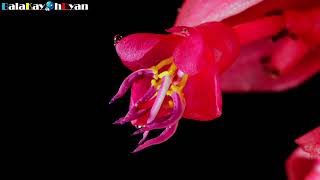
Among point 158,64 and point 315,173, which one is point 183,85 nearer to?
point 158,64

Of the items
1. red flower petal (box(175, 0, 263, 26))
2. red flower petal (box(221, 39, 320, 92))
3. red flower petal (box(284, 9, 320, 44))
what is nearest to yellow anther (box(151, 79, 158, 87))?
red flower petal (box(175, 0, 263, 26))

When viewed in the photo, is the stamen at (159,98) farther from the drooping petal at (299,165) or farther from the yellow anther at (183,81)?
the drooping petal at (299,165)

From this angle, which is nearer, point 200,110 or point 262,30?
point 200,110

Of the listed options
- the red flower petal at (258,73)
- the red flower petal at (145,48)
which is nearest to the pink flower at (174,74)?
the red flower petal at (145,48)

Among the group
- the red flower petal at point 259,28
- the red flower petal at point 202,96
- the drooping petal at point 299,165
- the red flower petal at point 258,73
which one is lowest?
the drooping petal at point 299,165

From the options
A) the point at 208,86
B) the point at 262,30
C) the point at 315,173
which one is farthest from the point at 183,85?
the point at 315,173

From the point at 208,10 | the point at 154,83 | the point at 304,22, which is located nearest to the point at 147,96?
the point at 154,83
